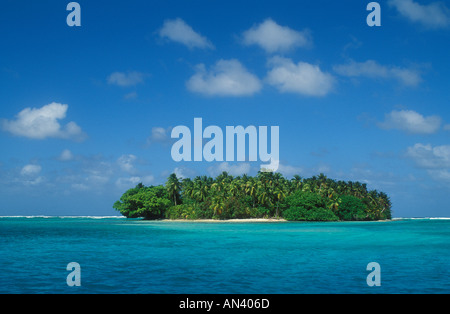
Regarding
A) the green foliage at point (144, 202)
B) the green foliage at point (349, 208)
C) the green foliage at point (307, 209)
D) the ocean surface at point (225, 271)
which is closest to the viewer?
the ocean surface at point (225, 271)

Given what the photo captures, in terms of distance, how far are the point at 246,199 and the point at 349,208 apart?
2850 cm

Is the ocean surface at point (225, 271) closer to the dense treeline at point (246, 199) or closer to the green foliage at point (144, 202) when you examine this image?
the dense treeline at point (246, 199)

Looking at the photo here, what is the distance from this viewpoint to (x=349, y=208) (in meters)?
105

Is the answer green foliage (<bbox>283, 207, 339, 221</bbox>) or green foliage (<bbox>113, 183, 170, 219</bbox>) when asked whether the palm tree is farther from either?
green foliage (<bbox>283, 207, 339, 221</bbox>)

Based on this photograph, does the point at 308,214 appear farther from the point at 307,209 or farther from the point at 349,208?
the point at 349,208

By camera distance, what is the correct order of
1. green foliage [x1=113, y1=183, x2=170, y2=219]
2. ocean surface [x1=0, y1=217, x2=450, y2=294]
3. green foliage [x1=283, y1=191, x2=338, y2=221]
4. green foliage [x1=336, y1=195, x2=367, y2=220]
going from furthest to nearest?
green foliage [x1=336, y1=195, x2=367, y2=220] < green foliage [x1=113, y1=183, x2=170, y2=219] < green foliage [x1=283, y1=191, x2=338, y2=221] < ocean surface [x1=0, y1=217, x2=450, y2=294]

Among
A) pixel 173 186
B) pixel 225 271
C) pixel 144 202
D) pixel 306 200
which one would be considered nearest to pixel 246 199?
pixel 306 200

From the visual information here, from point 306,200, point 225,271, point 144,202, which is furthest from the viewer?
point 144,202

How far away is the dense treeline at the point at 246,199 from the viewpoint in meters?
95.9

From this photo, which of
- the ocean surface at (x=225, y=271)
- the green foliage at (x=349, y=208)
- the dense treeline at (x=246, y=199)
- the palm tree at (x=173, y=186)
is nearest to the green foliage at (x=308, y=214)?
the dense treeline at (x=246, y=199)

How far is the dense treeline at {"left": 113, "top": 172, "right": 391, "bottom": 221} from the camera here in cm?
9588

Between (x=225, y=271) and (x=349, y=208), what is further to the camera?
(x=349, y=208)

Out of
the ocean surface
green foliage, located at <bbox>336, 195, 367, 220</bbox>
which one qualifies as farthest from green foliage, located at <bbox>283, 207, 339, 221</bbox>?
the ocean surface
